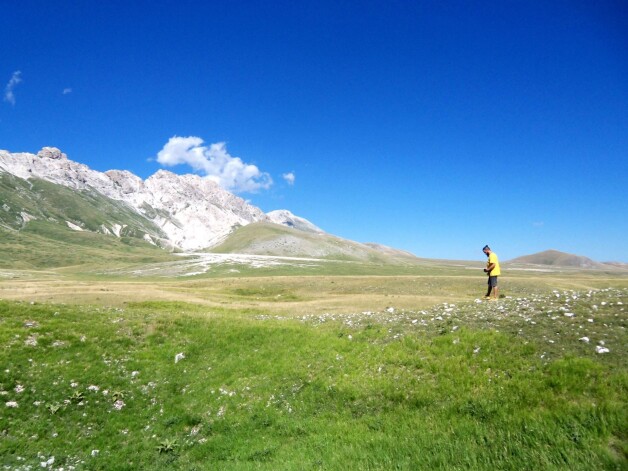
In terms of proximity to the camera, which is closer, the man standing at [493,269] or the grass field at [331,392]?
the grass field at [331,392]

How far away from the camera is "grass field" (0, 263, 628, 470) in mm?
11422

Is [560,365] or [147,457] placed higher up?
[560,365]

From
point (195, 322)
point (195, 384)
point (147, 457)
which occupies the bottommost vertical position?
point (147, 457)

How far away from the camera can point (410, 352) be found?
60.1 ft

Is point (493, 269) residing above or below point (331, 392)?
above

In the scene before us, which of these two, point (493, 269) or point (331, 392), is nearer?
point (331, 392)

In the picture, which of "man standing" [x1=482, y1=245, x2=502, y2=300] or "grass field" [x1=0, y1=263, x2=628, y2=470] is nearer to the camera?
"grass field" [x1=0, y1=263, x2=628, y2=470]

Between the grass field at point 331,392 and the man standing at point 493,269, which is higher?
the man standing at point 493,269

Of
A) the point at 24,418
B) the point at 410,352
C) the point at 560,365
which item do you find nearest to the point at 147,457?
the point at 24,418

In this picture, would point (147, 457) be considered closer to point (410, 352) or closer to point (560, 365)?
point (410, 352)

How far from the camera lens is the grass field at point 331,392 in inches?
450

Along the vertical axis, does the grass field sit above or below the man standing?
below

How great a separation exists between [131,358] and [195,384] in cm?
516

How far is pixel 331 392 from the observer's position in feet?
55.3
